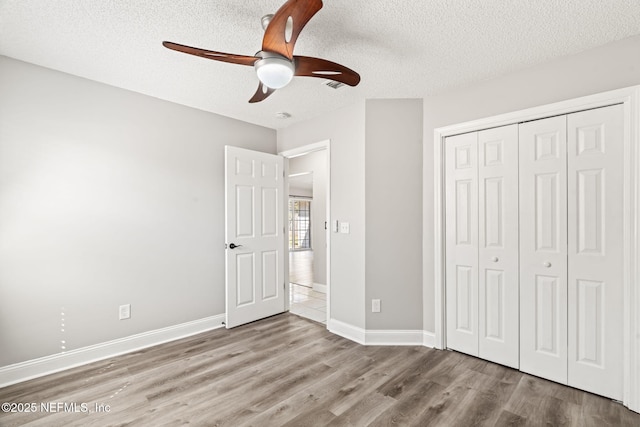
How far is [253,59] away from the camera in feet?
5.70

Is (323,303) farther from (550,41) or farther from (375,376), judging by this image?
(550,41)

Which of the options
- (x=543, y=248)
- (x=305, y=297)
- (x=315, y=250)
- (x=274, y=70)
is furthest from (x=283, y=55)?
(x=315, y=250)

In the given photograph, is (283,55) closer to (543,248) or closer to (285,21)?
(285,21)

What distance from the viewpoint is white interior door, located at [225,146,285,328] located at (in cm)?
348

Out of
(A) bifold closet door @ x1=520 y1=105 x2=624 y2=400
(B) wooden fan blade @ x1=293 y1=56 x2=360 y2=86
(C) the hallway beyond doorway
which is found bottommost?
(C) the hallway beyond doorway

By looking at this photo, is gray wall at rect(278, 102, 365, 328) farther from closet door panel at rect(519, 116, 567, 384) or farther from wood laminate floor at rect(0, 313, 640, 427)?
closet door panel at rect(519, 116, 567, 384)

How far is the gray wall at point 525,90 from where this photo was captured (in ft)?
6.79

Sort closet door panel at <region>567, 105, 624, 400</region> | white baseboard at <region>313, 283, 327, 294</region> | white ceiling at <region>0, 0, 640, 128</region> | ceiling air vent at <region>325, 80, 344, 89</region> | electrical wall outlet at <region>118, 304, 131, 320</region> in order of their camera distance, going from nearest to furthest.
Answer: white ceiling at <region>0, 0, 640, 128</region>
closet door panel at <region>567, 105, 624, 400</region>
ceiling air vent at <region>325, 80, 344, 89</region>
electrical wall outlet at <region>118, 304, 131, 320</region>
white baseboard at <region>313, 283, 327, 294</region>

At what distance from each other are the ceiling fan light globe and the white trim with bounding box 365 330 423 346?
2512 millimetres

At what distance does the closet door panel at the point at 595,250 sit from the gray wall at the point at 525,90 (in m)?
0.22

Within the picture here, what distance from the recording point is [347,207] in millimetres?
3299

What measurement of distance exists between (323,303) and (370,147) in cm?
250

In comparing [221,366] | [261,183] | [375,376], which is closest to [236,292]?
[221,366]

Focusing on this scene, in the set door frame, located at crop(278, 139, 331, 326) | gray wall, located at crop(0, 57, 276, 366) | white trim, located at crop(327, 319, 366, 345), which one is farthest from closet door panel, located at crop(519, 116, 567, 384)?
gray wall, located at crop(0, 57, 276, 366)
